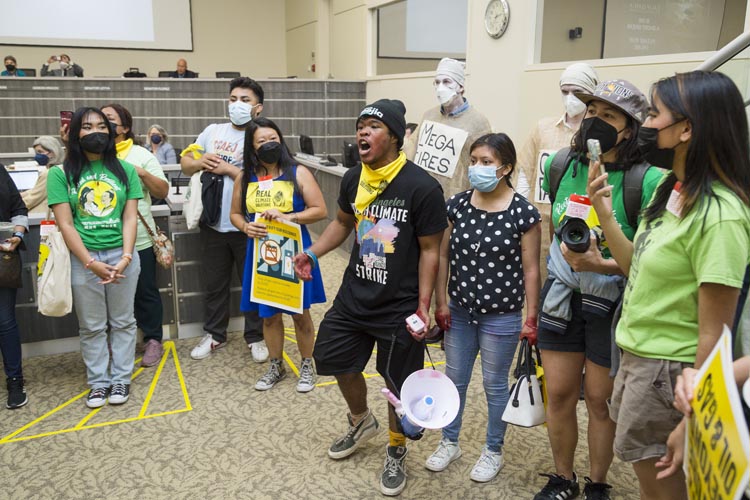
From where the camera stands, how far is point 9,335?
11.4 ft

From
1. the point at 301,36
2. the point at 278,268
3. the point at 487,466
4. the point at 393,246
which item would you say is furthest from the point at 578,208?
the point at 301,36

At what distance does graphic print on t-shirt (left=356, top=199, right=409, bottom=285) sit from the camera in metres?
2.56

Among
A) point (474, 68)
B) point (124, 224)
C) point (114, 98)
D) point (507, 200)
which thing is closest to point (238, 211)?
point (124, 224)

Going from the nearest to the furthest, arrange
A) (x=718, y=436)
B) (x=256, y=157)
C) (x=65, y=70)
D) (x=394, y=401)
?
(x=718, y=436) → (x=394, y=401) → (x=256, y=157) → (x=65, y=70)

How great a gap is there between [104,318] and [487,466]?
92.1 inches

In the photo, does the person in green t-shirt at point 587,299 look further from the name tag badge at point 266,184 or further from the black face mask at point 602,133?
the name tag badge at point 266,184

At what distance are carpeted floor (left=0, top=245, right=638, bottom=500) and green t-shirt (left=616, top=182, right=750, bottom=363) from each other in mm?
1308

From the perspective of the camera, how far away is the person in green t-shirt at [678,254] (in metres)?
1.55

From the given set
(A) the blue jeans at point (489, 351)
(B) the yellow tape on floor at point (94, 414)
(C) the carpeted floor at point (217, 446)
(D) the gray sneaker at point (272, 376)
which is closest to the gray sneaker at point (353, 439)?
(C) the carpeted floor at point (217, 446)

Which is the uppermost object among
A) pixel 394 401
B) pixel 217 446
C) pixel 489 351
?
pixel 489 351

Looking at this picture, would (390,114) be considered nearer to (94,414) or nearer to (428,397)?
(428,397)

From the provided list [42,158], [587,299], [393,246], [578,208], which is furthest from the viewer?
[42,158]

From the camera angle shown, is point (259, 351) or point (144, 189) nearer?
point (144, 189)

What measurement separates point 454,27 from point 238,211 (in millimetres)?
9447
